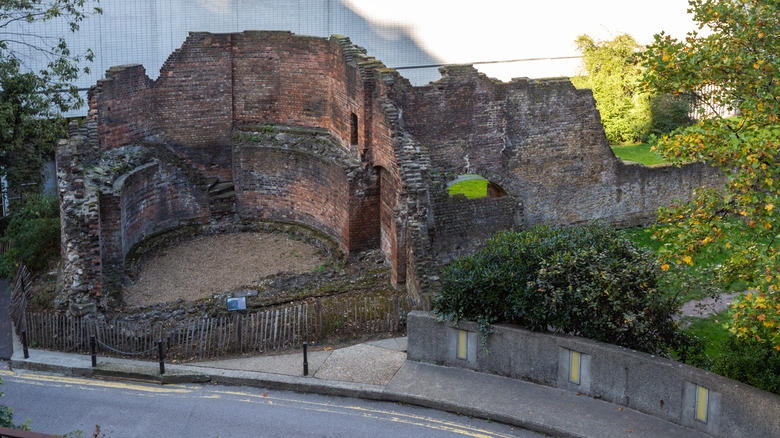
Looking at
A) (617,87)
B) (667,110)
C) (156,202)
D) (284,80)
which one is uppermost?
(617,87)

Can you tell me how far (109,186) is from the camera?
19828 millimetres

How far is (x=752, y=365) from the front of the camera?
12.2 meters

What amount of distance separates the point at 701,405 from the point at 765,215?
3.16 m

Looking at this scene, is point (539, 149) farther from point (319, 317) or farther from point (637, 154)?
point (637, 154)

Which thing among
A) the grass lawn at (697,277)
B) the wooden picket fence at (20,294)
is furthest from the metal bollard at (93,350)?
the grass lawn at (697,277)

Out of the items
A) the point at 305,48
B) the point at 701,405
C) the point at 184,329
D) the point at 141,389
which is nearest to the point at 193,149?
the point at 305,48

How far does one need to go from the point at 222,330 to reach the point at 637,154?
21070 millimetres

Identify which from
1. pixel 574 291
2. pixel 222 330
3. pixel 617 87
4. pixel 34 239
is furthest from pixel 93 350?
pixel 617 87

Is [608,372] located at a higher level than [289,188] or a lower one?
lower

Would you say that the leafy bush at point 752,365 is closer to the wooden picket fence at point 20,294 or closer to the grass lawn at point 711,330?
the grass lawn at point 711,330

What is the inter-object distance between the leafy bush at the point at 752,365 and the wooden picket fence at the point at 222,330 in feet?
21.7

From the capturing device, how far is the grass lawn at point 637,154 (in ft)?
103

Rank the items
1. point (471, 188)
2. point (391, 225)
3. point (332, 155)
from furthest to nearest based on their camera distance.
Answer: point (471, 188) < point (332, 155) < point (391, 225)

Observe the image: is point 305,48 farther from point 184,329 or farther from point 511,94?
point 184,329
